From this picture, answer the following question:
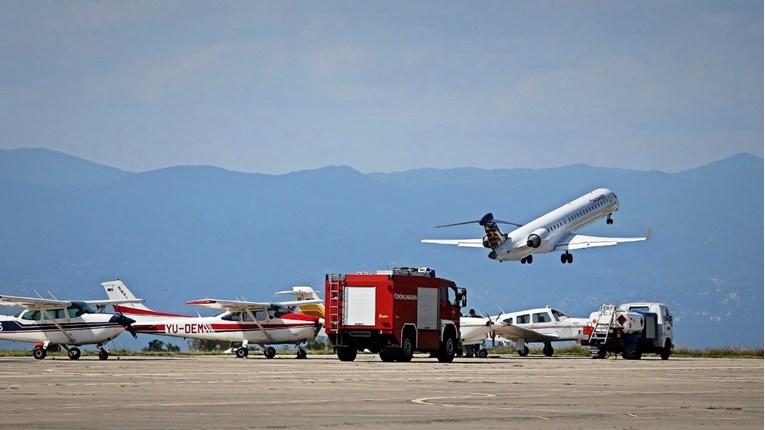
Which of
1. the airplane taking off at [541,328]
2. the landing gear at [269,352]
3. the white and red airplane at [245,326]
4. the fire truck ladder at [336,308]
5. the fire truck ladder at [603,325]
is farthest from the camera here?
the airplane taking off at [541,328]


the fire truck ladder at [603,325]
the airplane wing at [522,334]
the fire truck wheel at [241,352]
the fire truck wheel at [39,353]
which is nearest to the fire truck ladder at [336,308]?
the fire truck wheel at [241,352]

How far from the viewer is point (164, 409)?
2059cm

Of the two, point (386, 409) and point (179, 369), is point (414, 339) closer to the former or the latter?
point (179, 369)

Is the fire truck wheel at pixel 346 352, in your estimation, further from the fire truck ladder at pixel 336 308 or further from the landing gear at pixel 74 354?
the landing gear at pixel 74 354

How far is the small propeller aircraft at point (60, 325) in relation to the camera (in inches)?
1859

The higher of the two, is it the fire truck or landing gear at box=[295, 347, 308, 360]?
the fire truck

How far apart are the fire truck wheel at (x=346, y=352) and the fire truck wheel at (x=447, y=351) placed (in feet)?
9.22

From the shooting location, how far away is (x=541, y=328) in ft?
195

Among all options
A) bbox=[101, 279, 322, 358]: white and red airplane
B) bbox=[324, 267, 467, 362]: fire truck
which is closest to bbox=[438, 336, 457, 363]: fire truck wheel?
bbox=[324, 267, 467, 362]: fire truck

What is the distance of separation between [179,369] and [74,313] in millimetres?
13030

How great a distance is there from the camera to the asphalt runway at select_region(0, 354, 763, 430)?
1898 centimetres

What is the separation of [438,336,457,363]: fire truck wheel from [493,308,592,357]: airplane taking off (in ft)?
43.4

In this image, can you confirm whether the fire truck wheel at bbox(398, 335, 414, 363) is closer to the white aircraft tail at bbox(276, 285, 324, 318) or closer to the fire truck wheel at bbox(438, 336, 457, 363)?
the fire truck wheel at bbox(438, 336, 457, 363)

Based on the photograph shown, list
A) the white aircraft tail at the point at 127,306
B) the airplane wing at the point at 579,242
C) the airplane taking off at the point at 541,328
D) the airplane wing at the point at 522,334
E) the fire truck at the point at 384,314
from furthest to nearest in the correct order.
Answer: the airplane wing at the point at 579,242 → the airplane taking off at the point at 541,328 → the airplane wing at the point at 522,334 → the white aircraft tail at the point at 127,306 → the fire truck at the point at 384,314
